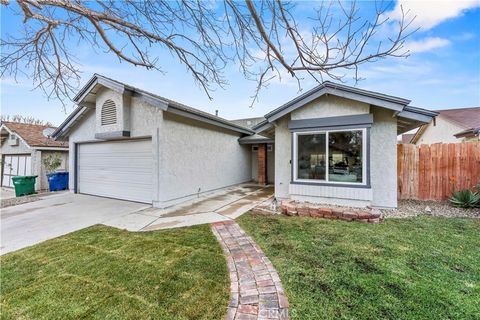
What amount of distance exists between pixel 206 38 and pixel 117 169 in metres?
7.71

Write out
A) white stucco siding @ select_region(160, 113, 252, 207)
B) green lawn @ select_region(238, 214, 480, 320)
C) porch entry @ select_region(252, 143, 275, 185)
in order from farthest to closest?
porch entry @ select_region(252, 143, 275, 185), white stucco siding @ select_region(160, 113, 252, 207), green lawn @ select_region(238, 214, 480, 320)

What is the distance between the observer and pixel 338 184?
7.49 meters

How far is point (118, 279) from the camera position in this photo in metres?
3.47

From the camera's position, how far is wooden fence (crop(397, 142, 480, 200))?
7871mm

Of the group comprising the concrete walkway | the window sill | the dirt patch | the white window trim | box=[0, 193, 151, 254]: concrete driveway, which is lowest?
box=[0, 193, 151, 254]: concrete driveway

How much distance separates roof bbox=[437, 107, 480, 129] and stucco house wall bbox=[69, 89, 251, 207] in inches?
662

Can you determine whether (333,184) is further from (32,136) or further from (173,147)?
(32,136)

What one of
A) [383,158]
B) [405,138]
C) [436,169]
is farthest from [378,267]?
[405,138]

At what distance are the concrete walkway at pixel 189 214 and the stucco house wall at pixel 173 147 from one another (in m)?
0.83

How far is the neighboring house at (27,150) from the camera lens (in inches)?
535

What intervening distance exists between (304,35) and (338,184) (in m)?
5.26

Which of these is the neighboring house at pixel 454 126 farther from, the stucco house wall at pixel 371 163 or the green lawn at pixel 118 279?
the green lawn at pixel 118 279

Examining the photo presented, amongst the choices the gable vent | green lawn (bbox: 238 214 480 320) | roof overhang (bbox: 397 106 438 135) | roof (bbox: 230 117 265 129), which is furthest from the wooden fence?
roof (bbox: 230 117 265 129)

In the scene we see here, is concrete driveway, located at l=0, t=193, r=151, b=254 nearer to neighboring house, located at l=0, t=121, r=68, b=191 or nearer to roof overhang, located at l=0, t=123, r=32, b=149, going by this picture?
neighboring house, located at l=0, t=121, r=68, b=191
